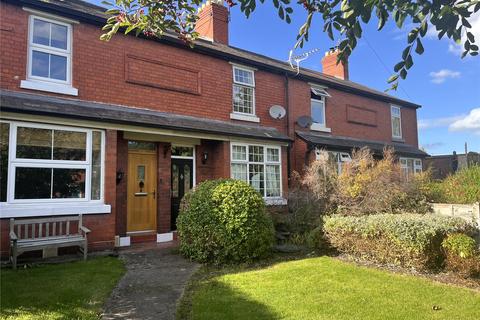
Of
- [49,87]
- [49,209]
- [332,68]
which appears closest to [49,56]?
[49,87]

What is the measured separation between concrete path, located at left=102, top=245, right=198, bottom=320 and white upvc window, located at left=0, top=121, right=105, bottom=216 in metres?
1.80

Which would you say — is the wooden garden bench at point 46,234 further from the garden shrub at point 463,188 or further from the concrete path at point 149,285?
the garden shrub at point 463,188

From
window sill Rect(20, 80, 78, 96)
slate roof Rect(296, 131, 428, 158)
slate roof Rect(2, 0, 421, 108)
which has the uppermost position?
slate roof Rect(2, 0, 421, 108)

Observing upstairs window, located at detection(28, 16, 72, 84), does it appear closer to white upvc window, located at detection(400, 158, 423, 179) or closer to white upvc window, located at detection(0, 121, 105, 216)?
white upvc window, located at detection(0, 121, 105, 216)

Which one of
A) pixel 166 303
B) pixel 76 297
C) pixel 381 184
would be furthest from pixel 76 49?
pixel 381 184

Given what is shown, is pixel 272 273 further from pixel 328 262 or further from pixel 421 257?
pixel 421 257

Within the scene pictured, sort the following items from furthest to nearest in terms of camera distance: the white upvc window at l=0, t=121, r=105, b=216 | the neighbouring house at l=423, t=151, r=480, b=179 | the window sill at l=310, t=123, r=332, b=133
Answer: the neighbouring house at l=423, t=151, r=480, b=179 → the window sill at l=310, t=123, r=332, b=133 → the white upvc window at l=0, t=121, r=105, b=216

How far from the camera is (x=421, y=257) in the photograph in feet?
22.0

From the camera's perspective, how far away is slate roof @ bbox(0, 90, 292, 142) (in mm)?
7770

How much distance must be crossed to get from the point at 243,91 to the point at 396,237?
25.9 ft

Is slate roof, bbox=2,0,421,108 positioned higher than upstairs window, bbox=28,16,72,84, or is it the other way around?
slate roof, bbox=2,0,421,108

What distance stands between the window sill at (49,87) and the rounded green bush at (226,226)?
13.7 ft

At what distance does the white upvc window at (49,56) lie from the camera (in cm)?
859

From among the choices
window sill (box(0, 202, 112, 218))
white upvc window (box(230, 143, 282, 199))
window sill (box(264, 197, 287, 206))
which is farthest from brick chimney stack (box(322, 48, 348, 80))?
window sill (box(0, 202, 112, 218))
